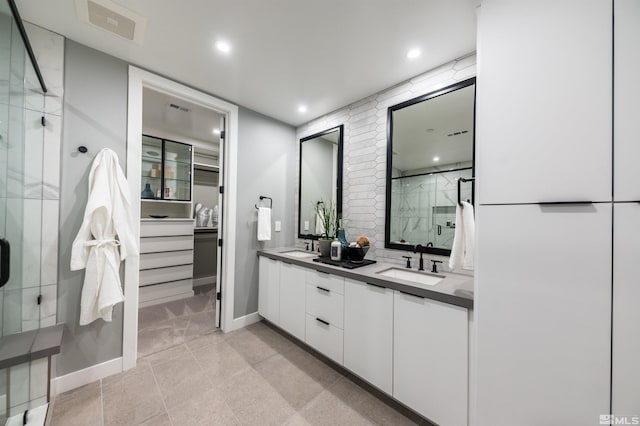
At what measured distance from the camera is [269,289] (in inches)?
100.0

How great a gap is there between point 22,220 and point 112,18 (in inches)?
55.6

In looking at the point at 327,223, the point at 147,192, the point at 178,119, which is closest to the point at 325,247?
the point at 327,223

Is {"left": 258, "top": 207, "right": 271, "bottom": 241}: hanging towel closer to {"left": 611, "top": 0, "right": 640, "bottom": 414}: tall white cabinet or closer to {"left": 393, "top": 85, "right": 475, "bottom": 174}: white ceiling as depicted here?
{"left": 393, "top": 85, "right": 475, "bottom": 174}: white ceiling

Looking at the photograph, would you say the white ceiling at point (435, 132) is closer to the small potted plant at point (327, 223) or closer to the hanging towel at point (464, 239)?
the hanging towel at point (464, 239)

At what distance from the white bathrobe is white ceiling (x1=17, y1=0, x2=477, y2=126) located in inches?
34.1

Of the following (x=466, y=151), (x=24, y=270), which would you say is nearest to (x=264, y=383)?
(x=24, y=270)

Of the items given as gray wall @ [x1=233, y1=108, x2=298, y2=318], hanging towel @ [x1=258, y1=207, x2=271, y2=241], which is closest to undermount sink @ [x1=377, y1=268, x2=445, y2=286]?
hanging towel @ [x1=258, y1=207, x2=271, y2=241]

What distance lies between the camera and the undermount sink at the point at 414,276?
165cm

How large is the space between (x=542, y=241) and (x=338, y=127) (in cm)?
209

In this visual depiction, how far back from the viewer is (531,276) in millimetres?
985

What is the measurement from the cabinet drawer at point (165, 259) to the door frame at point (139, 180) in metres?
1.41

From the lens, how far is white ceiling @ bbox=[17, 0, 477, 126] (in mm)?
1363

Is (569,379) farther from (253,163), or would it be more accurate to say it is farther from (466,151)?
(253,163)

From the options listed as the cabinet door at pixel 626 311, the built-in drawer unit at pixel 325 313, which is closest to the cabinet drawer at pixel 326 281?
the built-in drawer unit at pixel 325 313
